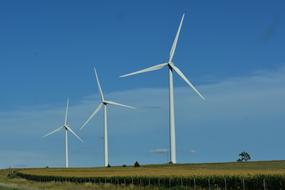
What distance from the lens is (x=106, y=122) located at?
12975 centimetres

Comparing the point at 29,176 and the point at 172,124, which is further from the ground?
the point at 172,124

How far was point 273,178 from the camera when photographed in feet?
179

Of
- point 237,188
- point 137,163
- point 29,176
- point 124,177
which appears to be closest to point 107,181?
point 124,177

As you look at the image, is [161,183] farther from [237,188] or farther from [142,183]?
[237,188]

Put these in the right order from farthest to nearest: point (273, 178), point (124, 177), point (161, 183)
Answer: point (124, 177) < point (161, 183) < point (273, 178)

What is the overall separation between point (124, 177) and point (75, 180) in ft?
44.8

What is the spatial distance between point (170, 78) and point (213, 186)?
37.0 m

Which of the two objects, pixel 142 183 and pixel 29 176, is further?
pixel 29 176

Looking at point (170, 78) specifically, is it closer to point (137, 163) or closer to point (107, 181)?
point (107, 181)

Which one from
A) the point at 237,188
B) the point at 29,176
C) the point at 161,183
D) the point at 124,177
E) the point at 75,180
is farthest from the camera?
the point at 29,176

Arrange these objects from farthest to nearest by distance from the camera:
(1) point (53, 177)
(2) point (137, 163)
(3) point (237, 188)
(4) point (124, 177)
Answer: (2) point (137, 163), (1) point (53, 177), (4) point (124, 177), (3) point (237, 188)

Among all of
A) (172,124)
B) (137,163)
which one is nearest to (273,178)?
(172,124)

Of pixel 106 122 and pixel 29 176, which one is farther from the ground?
pixel 106 122

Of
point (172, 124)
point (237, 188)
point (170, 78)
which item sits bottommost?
point (237, 188)
